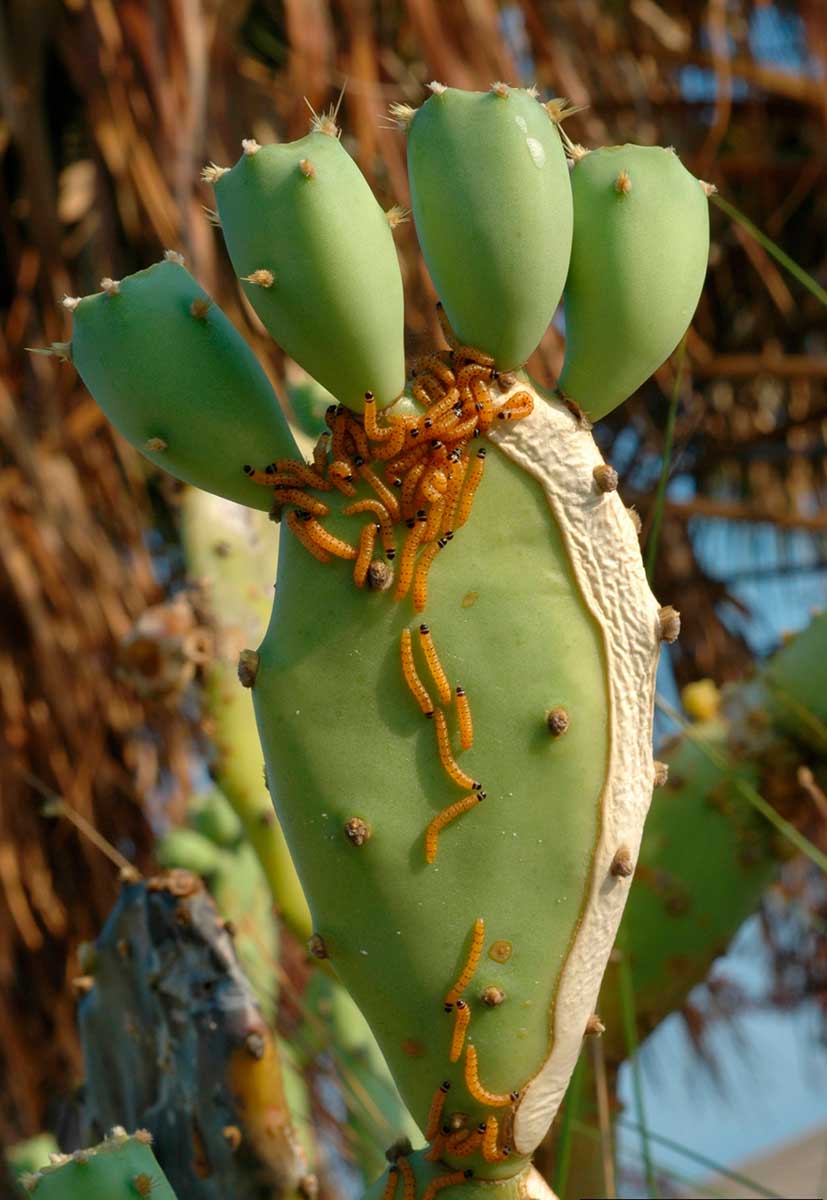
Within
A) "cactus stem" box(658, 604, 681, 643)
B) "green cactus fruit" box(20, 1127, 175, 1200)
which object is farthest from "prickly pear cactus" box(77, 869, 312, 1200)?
"cactus stem" box(658, 604, 681, 643)

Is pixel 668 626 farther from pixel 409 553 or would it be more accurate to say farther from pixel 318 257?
pixel 318 257

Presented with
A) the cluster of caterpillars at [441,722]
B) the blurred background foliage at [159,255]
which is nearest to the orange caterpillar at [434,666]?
the cluster of caterpillars at [441,722]

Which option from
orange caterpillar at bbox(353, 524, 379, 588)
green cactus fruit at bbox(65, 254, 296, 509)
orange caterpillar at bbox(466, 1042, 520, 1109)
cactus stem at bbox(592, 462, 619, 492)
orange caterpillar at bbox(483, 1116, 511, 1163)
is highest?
green cactus fruit at bbox(65, 254, 296, 509)

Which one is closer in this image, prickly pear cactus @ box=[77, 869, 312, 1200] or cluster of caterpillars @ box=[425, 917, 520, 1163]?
cluster of caterpillars @ box=[425, 917, 520, 1163]

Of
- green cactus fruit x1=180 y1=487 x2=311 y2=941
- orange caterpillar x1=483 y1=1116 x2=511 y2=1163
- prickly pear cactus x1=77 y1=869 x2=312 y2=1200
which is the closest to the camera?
orange caterpillar x1=483 y1=1116 x2=511 y2=1163

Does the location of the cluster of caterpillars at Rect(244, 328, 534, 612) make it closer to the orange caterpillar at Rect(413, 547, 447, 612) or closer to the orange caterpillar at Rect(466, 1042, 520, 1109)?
the orange caterpillar at Rect(413, 547, 447, 612)

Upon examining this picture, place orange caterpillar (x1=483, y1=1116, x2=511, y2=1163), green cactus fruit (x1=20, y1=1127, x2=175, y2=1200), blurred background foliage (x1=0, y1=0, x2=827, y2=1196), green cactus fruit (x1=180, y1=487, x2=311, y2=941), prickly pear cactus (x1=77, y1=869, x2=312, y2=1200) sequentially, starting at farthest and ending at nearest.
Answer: blurred background foliage (x1=0, y1=0, x2=827, y2=1196) → green cactus fruit (x1=180, y1=487, x2=311, y2=941) → prickly pear cactus (x1=77, y1=869, x2=312, y2=1200) → orange caterpillar (x1=483, y1=1116, x2=511, y2=1163) → green cactus fruit (x1=20, y1=1127, x2=175, y2=1200)
